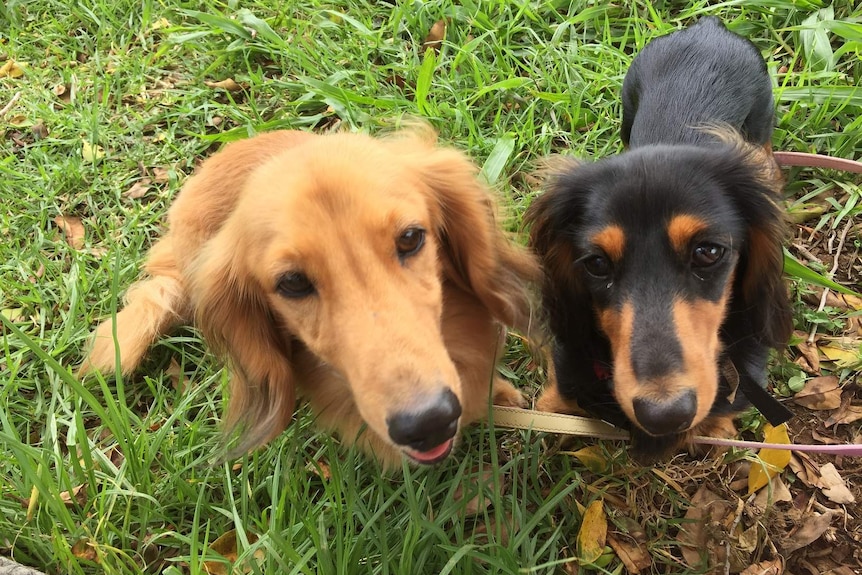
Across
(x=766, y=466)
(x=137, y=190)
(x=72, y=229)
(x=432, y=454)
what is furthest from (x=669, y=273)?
(x=72, y=229)

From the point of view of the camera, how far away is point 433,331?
5.91 ft

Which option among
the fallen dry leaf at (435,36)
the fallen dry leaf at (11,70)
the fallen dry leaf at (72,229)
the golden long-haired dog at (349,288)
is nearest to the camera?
the golden long-haired dog at (349,288)

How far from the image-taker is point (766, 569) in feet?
7.62

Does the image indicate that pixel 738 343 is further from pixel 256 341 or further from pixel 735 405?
pixel 256 341

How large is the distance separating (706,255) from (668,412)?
20.6 inches

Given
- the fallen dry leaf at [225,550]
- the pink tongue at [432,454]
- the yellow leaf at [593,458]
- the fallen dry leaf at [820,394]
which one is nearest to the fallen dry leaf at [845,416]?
the fallen dry leaf at [820,394]

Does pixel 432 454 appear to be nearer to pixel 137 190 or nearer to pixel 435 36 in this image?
pixel 137 190

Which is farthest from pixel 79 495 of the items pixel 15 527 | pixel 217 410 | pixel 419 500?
pixel 419 500

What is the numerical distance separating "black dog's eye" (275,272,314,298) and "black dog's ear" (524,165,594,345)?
3.07 feet

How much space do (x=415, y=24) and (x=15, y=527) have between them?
10.7 feet

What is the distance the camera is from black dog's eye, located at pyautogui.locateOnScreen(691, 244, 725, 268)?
78.2 inches

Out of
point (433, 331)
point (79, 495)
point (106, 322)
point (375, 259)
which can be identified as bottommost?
point (79, 495)

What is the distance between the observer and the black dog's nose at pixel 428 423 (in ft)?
5.23

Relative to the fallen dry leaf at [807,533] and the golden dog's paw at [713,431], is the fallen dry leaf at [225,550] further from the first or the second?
the fallen dry leaf at [807,533]
